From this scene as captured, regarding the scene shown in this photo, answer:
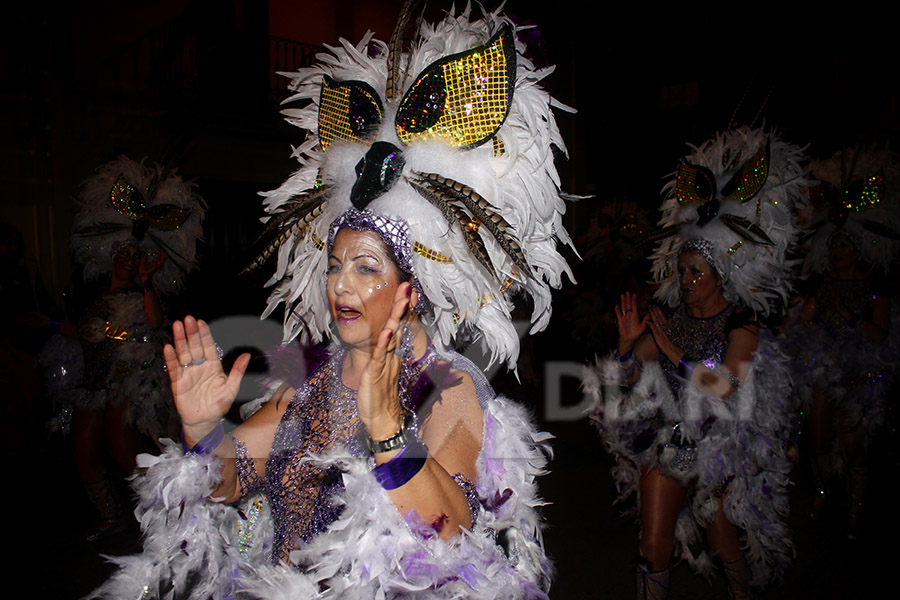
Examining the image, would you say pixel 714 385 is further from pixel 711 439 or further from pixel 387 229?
pixel 387 229

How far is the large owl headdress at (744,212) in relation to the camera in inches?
134

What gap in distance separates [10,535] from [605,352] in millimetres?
6508

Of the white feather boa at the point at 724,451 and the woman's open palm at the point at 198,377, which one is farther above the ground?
the woman's open palm at the point at 198,377

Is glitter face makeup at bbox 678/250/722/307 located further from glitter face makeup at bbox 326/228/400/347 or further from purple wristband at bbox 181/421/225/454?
purple wristband at bbox 181/421/225/454

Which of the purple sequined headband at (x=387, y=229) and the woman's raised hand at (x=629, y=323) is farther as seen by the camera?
the woman's raised hand at (x=629, y=323)

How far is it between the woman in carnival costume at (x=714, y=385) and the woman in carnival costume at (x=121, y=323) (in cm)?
310

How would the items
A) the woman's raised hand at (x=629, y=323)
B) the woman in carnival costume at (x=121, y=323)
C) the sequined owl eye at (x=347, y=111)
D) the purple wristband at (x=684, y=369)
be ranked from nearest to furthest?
the sequined owl eye at (x=347, y=111) < the purple wristband at (x=684, y=369) < the woman's raised hand at (x=629, y=323) < the woman in carnival costume at (x=121, y=323)

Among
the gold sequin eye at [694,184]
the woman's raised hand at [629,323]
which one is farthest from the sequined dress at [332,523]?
the gold sequin eye at [694,184]

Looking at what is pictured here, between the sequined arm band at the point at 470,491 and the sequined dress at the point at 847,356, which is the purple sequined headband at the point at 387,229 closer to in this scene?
the sequined arm band at the point at 470,491

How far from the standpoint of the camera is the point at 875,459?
5957 mm

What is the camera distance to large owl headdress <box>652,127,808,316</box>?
11.2 ft

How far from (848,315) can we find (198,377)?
188 inches

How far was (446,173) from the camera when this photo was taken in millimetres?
1719

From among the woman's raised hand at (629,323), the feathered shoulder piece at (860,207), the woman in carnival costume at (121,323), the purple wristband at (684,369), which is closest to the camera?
the purple wristband at (684,369)
